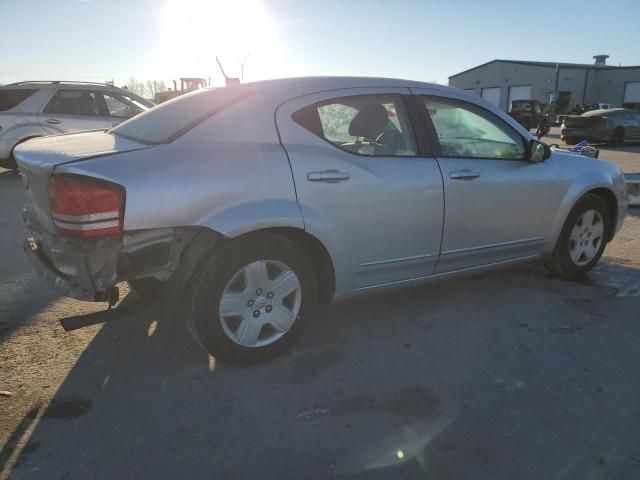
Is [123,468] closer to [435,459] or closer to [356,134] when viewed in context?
[435,459]

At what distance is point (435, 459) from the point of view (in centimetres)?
218

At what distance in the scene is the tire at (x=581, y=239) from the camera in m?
4.20

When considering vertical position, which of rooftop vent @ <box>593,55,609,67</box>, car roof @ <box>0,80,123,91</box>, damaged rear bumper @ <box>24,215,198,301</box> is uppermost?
rooftop vent @ <box>593,55,609,67</box>

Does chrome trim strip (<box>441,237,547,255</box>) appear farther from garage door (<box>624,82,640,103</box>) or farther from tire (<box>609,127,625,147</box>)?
garage door (<box>624,82,640,103</box>)

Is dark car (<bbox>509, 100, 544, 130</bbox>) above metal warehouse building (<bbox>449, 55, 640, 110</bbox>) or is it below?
below

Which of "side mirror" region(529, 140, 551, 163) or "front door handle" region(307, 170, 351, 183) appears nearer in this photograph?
"front door handle" region(307, 170, 351, 183)

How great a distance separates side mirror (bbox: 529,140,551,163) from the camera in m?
3.77

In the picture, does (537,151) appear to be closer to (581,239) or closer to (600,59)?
(581,239)

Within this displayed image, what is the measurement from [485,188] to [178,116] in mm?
2113

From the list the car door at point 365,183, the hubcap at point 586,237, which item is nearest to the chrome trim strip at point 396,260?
the car door at point 365,183

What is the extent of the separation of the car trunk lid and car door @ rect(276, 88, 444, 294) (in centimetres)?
91

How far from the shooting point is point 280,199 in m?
2.78

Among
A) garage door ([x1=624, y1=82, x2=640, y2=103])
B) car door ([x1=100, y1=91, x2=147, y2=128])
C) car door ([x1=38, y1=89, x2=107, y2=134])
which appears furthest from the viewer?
garage door ([x1=624, y1=82, x2=640, y2=103])

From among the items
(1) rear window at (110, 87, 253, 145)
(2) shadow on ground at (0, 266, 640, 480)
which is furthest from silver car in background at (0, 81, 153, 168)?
(2) shadow on ground at (0, 266, 640, 480)
